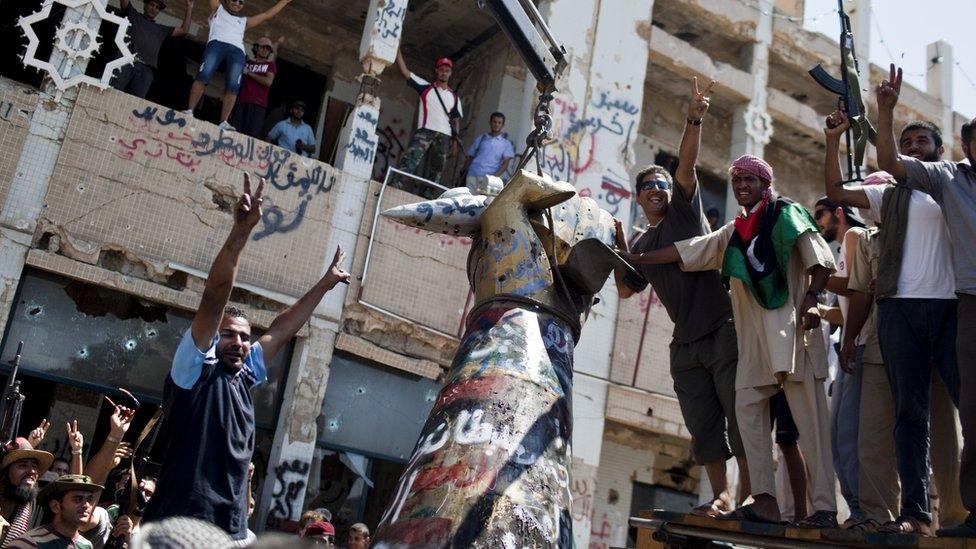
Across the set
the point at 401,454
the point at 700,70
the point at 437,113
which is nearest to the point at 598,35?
the point at 700,70

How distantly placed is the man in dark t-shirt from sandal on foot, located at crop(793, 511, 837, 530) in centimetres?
69

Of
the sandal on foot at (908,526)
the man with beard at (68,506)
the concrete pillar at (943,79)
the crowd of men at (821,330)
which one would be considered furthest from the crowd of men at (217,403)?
the concrete pillar at (943,79)

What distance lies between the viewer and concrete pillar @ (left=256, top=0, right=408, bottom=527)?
30.2ft

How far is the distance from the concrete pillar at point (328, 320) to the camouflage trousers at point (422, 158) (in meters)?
0.57

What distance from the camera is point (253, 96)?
1054cm

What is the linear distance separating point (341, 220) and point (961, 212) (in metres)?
6.79

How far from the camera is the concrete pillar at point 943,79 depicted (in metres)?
15.5

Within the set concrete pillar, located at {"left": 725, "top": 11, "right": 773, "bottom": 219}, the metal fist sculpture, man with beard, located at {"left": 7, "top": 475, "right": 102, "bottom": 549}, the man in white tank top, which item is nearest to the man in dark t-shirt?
the metal fist sculpture

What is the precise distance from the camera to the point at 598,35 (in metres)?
12.3

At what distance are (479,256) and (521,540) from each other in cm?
136

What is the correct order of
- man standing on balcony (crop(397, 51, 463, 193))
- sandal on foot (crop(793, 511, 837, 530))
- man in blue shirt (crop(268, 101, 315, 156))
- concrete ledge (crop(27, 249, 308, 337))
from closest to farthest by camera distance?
sandal on foot (crop(793, 511, 837, 530)) → concrete ledge (crop(27, 249, 308, 337)) → man in blue shirt (crop(268, 101, 315, 156)) → man standing on balcony (crop(397, 51, 463, 193))

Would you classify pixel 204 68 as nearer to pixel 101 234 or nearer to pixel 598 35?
pixel 101 234

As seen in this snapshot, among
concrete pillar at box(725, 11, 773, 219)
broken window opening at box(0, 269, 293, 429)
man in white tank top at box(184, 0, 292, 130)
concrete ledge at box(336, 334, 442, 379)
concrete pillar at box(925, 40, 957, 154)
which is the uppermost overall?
concrete pillar at box(925, 40, 957, 154)

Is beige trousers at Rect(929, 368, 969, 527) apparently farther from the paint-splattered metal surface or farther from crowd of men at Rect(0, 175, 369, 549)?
crowd of men at Rect(0, 175, 369, 549)
